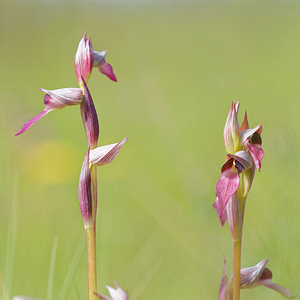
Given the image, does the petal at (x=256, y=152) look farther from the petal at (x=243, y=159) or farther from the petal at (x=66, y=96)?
the petal at (x=66, y=96)

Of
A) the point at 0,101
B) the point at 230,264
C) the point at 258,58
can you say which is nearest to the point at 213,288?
the point at 230,264

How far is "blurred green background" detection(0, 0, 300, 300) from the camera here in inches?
33.9

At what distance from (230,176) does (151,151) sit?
2148mm

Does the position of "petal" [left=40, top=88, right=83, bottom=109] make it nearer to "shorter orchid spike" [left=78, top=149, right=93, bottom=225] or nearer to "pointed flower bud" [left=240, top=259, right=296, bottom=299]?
"shorter orchid spike" [left=78, top=149, right=93, bottom=225]

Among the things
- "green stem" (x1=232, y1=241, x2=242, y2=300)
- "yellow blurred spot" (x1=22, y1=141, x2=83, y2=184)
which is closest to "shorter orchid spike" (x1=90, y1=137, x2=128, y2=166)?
"green stem" (x1=232, y1=241, x2=242, y2=300)

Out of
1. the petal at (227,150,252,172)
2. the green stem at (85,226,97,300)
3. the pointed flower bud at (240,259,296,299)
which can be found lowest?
the pointed flower bud at (240,259,296,299)

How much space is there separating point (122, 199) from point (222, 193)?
167cm

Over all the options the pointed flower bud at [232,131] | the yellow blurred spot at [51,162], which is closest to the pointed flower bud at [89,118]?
the pointed flower bud at [232,131]

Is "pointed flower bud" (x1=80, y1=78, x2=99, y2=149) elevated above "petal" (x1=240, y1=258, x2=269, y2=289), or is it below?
above

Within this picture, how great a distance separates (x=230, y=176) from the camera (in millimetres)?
372

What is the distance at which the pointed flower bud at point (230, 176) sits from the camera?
1.20ft

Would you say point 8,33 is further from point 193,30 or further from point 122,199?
point 122,199

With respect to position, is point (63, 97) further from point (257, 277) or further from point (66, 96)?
point (257, 277)

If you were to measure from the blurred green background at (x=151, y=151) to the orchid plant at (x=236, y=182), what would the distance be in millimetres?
158
